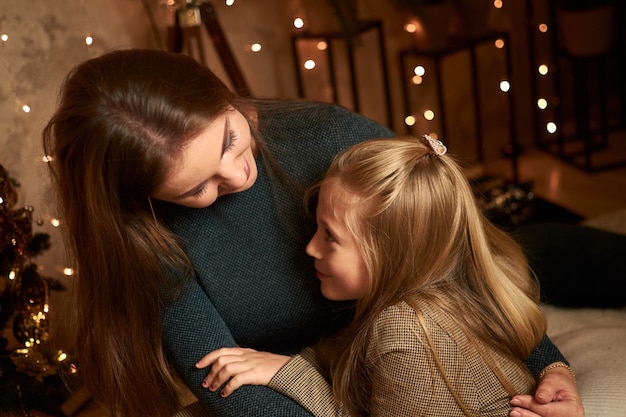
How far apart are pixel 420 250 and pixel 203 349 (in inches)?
17.0

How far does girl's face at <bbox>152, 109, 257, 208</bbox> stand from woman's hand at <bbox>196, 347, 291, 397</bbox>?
0.28m

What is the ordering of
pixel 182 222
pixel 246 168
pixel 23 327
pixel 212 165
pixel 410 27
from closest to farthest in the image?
pixel 212 165 → pixel 246 168 → pixel 182 222 → pixel 23 327 → pixel 410 27

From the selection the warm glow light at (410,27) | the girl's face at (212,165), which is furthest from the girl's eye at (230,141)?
the warm glow light at (410,27)

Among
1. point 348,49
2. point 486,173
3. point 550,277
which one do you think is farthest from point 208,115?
point 486,173

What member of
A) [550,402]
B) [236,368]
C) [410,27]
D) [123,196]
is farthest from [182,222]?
[410,27]

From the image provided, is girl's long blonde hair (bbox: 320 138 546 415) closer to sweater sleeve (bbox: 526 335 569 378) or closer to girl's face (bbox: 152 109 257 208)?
sweater sleeve (bbox: 526 335 569 378)

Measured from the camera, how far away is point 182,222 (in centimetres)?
160

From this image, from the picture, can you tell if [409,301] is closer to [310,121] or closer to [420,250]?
[420,250]

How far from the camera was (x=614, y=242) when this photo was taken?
6.49 ft

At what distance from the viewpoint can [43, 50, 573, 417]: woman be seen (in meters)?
1.32

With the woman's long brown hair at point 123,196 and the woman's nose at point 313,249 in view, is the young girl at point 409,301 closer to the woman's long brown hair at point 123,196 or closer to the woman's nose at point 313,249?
the woman's nose at point 313,249

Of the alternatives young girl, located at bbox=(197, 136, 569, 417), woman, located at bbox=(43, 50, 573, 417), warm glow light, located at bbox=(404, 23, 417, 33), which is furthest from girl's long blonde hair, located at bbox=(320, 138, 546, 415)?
warm glow light, located at bbox=(404, 23, 417, 33)

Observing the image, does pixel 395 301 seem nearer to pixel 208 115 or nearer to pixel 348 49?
pixel 208 115

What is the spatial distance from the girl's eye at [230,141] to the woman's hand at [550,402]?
2.05 feet
